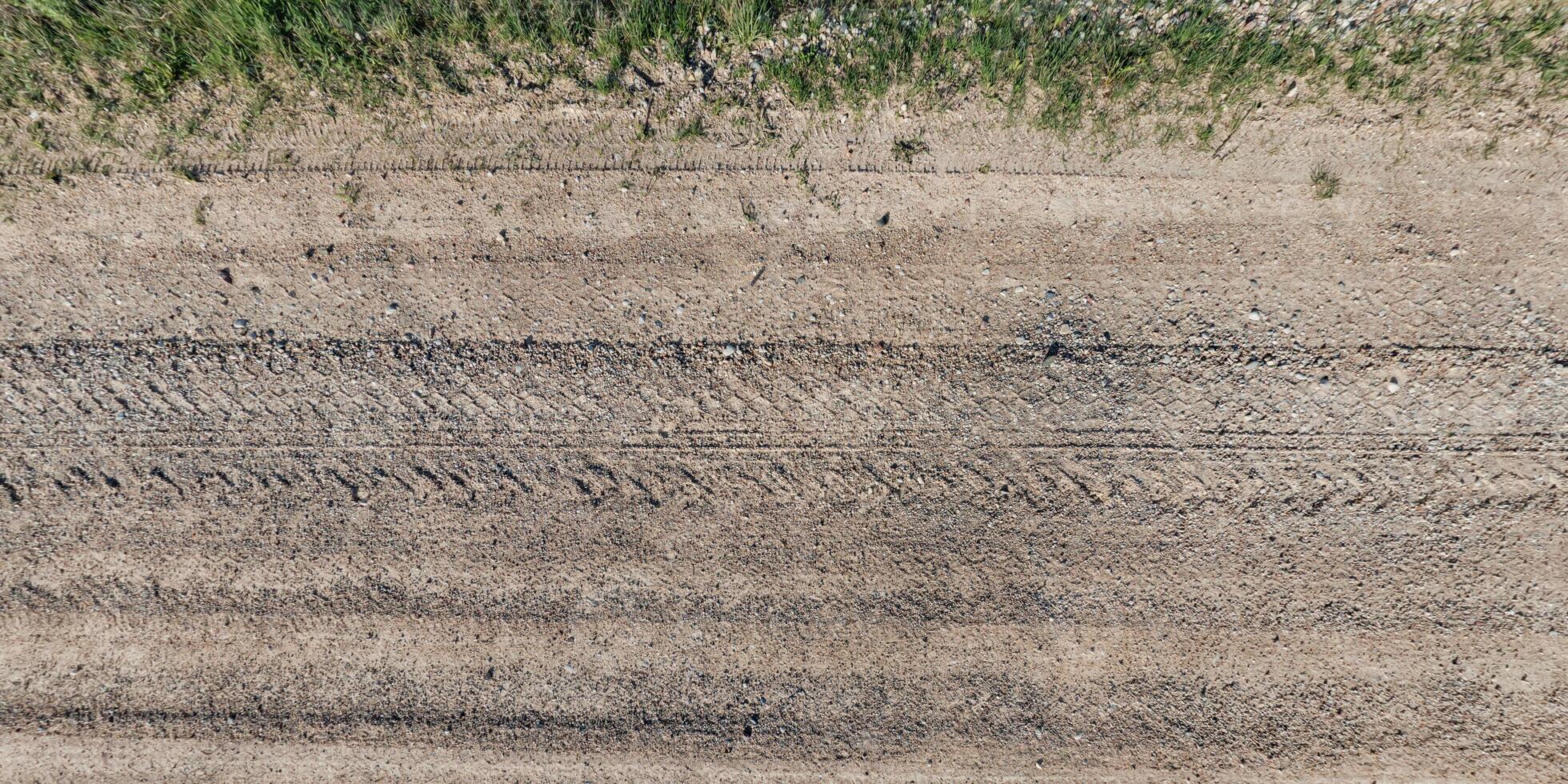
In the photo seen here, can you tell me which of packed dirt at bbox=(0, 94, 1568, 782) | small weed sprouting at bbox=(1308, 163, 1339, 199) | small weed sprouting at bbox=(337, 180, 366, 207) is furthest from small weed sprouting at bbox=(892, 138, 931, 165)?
small weed sprouting at bbox=(337, 180, 366, 207)

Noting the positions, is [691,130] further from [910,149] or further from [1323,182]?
[1323,182]

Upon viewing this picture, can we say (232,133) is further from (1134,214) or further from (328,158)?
(1134,214)

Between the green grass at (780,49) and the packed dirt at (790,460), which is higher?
the green grass at (780,49)

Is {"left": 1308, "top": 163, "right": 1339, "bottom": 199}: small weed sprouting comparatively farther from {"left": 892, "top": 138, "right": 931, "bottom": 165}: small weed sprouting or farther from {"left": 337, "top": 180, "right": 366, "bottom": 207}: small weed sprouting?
{"left": 337, "top": 180, "right": 366, "bottom": 207}: small weed sprouting

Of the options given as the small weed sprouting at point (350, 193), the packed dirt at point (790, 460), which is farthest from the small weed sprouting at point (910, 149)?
the small weed sprouting at point (350, 193)

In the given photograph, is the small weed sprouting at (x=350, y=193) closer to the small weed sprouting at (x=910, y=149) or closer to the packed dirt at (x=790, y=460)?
the packed dirt at (x=790, y=460)

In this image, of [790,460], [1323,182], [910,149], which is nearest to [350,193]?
[790,460]
